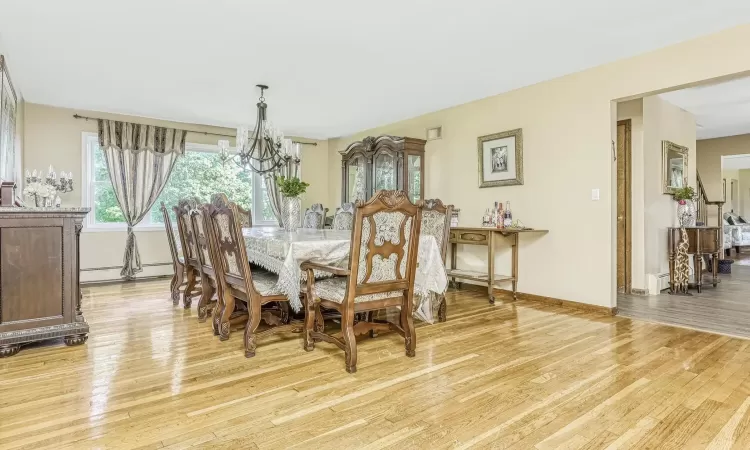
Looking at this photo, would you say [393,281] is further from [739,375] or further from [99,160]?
[99,160]

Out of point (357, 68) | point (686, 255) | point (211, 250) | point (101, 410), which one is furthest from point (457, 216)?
point (101, 410)

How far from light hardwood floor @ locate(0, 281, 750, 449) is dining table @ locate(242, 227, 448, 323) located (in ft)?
1.15

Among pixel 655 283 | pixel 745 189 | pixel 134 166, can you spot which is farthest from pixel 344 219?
pixel 745 189

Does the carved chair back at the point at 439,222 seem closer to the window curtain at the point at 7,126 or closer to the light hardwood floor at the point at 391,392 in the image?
the light hardwood floor at the point at 391,392

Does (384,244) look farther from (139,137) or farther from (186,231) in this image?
(139,137)

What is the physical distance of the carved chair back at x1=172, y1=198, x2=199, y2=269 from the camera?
3543 millimetres

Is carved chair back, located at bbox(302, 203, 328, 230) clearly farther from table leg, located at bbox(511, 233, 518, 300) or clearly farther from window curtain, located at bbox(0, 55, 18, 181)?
window curtain, located at bbox(0, 55, 18, 181)

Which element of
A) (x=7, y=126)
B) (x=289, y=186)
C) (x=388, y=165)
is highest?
(x=7, y=126)

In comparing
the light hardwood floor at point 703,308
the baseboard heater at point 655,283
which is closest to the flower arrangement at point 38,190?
the light hardwood floor at point 703,308

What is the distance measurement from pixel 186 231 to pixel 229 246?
1.33 m

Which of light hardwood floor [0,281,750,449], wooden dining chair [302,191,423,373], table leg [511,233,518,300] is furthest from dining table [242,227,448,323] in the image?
table leg [511,233,518,300]

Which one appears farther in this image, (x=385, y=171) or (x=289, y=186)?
(x=385, y=171)

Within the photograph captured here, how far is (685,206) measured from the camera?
202 inches

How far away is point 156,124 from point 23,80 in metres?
1.70
